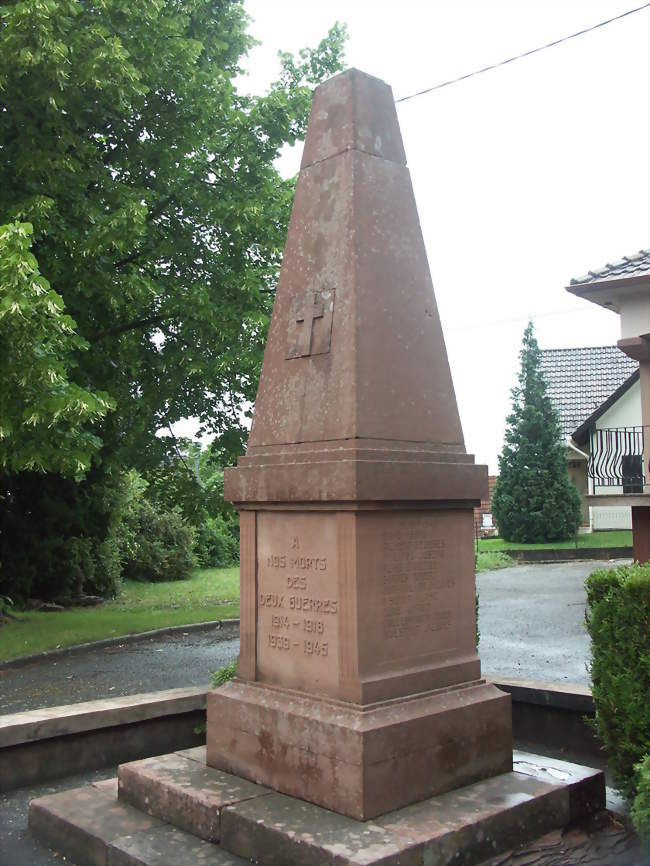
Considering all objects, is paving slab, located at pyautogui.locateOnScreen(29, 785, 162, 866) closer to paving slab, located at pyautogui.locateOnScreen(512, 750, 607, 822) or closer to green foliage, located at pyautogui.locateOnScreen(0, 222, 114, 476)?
paving slab, located at pyautogui.locateOnScreen(512, 750, 607, 822)

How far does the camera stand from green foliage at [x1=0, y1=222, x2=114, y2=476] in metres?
9.11

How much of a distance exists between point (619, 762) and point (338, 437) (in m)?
2.30

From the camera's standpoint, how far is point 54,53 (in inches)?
423

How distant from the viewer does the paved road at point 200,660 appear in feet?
34.3

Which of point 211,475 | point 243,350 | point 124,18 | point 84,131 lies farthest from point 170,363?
point 211,475

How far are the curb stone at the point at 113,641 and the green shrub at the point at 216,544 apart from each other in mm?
12634

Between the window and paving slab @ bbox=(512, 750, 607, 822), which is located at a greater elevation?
the window

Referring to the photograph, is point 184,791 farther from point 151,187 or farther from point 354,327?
point 151,187

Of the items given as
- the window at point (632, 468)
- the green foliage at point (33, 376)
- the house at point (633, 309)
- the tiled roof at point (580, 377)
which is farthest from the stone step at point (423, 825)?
the tiled roof at point (580, 377)

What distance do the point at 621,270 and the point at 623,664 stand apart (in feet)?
39.9

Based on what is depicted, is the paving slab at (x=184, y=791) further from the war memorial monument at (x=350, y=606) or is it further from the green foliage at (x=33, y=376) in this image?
the green foliage at (x=33, y=376)

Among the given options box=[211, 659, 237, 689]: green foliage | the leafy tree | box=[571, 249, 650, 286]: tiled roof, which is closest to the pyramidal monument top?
box=[211, 659, 237, 689]: green foliage

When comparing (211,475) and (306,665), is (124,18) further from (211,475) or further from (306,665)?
(211,475)

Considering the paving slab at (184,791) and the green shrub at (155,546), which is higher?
the green shrub at (155,546)
